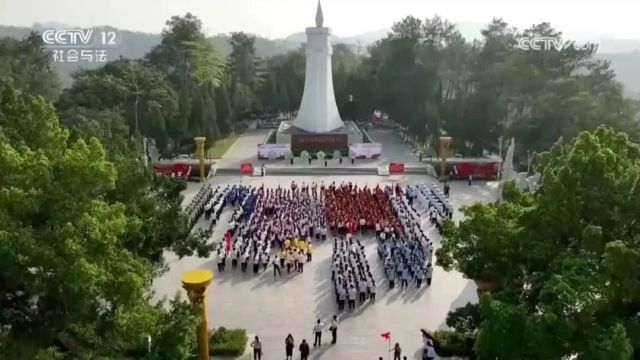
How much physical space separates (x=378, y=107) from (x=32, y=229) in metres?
40.4

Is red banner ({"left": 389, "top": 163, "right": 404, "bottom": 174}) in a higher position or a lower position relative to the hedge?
higher

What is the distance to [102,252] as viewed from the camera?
852 centimetres

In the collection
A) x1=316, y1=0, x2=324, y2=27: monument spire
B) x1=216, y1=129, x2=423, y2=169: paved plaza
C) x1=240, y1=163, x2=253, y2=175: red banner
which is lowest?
x1=240, y1=163, x2=253, y2=175: red banner

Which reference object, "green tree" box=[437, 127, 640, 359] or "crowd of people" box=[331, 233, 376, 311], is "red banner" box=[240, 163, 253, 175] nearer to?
"crowd of people" box=[331, 233, 376, 311]

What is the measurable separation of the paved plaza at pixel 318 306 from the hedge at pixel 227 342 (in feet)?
1.77

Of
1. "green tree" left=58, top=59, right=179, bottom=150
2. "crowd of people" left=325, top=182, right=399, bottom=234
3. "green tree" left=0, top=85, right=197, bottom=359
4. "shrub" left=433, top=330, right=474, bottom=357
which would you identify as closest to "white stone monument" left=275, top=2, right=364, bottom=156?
"green tree" left=58, top=59, right=179, bottom=150

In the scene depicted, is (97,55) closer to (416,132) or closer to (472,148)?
(416,132)

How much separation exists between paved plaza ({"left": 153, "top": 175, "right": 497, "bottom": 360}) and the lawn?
62.5 ft

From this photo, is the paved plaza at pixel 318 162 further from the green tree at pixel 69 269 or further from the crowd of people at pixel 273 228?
the green tree at pixel 69 269

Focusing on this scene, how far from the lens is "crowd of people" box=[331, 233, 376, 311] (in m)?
15.5

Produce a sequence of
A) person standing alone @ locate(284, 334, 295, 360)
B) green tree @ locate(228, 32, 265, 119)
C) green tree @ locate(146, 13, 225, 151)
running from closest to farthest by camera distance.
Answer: person standing alone @ locate(284, 334, 295, 360), green tree @ locate(146, 13, 225, 151), green tree @ locate(228, 32, 265, 119)

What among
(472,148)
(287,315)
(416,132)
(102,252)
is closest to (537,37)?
(472,148)

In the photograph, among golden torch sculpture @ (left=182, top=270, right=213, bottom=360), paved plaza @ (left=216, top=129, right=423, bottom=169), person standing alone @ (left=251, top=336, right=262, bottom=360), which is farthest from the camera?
paved plaza @ (left=216, top=129, right=423, bottom=169)

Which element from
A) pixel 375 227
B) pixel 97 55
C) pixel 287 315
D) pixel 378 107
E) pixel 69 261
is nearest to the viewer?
pixel 69 261
